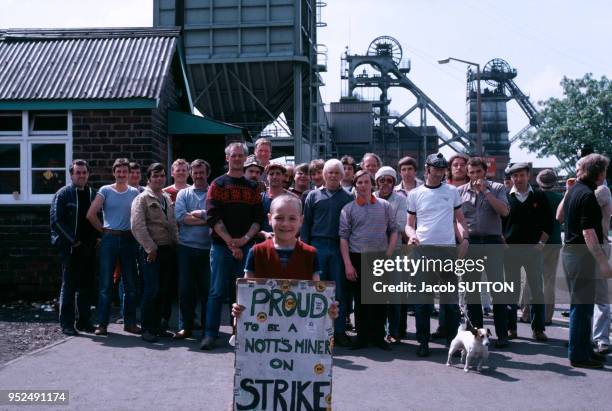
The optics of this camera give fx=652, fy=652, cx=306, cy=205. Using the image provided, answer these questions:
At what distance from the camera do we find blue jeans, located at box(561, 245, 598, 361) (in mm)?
6270

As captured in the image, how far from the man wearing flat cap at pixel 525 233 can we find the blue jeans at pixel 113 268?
Answer: 4.60 metres

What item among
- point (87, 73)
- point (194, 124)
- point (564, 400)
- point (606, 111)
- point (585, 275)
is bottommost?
point (564, 400)

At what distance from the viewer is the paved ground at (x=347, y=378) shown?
17.0 ft

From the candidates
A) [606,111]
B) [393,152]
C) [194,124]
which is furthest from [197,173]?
[606,111]

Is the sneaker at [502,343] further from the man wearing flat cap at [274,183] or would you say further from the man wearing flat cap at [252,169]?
the man wearing flat cap at [252,169]

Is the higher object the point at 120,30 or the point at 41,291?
the point at 120,30

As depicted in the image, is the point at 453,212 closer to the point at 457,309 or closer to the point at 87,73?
the point at 457,309

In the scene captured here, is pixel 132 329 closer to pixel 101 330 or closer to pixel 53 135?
pixel 101 330

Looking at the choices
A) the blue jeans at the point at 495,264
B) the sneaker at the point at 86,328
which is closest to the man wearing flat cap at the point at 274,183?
the blue jeans at the point at 495,264

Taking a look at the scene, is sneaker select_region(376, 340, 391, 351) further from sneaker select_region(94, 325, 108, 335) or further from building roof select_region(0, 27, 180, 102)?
building roof select_region(0, 27, 180, 102)

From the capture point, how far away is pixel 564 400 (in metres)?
5.32

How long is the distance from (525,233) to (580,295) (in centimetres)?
181

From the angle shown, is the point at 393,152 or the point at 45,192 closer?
the point at 45,192

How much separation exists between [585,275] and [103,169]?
24.4ft
